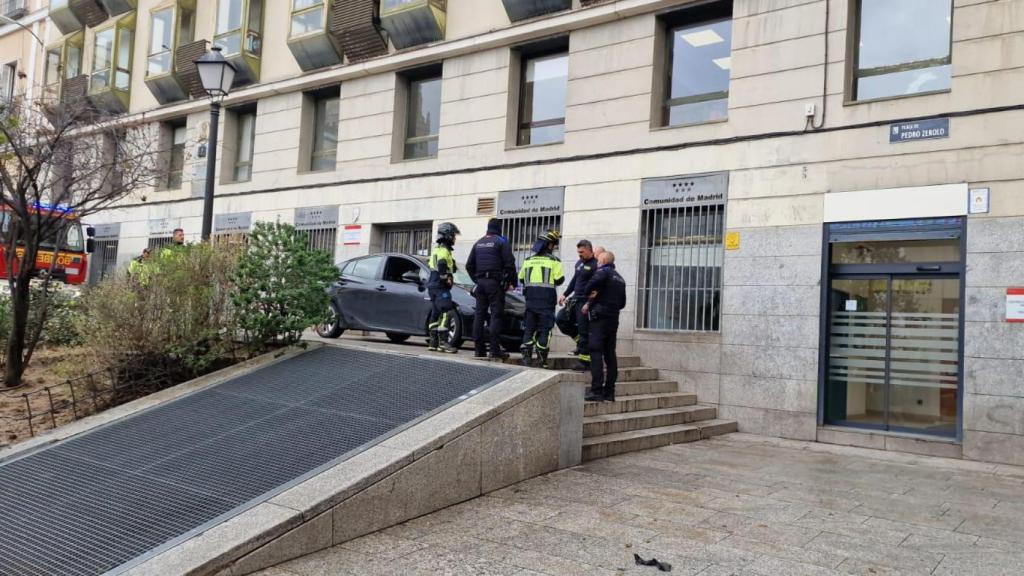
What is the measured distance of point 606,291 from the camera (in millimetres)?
9477

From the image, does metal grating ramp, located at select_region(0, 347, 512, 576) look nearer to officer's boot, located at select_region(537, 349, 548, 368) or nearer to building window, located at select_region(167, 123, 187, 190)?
officer's boot, located at select_region(537, 349, 548, 368)

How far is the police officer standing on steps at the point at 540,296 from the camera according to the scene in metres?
9.35

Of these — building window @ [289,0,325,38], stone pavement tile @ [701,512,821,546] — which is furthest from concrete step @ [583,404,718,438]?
building window @ [289,0,325,38]

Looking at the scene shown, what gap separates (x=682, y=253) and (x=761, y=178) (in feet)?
5.37

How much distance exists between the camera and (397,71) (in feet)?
54.0

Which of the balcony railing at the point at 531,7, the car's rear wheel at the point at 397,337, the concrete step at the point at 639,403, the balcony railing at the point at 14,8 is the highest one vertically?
the balcony railing at the point at 14,8

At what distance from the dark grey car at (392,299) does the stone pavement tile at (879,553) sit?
5.79 metres

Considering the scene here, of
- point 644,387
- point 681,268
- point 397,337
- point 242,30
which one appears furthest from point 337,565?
point 242,30

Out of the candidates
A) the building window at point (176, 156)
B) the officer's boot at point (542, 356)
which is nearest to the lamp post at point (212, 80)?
the officer's boot at point (542, 356)

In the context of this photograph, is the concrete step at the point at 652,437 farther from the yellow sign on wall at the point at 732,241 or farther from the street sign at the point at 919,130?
the street sign at the point at 919,130

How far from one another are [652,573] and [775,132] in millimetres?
8252

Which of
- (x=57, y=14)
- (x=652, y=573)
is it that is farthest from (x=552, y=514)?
(x=57, y=14)

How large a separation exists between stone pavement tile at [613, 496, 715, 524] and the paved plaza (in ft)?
0.05

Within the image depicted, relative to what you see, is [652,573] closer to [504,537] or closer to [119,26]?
[504,537]
